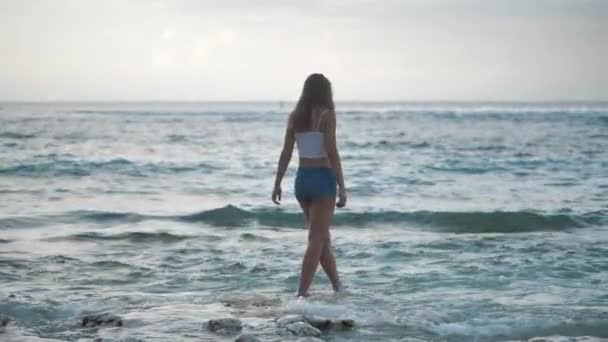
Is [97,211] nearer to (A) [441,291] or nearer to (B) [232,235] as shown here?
(B) [232,235]

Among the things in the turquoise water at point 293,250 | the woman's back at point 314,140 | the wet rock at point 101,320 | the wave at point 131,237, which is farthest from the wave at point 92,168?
the wet rock at point 101,320

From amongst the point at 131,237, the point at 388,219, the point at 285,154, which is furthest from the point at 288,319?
the point at 388,219

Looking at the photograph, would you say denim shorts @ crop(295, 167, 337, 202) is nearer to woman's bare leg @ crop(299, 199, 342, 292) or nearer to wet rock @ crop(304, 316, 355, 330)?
woman's bare leg @ crop(299, 199, 342, 292)

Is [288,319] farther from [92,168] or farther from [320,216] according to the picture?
[92,168]

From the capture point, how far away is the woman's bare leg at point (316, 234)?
21.6ft

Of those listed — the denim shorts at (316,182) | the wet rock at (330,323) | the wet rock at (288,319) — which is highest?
the denim shorts at (316,182)

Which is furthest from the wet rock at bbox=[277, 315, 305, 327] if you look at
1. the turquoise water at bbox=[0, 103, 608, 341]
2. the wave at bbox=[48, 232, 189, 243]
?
the wave at bbox=[48, 232, 189, 243]

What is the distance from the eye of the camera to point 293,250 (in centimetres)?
933

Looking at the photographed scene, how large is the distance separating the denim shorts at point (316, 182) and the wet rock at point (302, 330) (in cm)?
132

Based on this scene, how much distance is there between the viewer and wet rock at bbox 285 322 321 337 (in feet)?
17.9

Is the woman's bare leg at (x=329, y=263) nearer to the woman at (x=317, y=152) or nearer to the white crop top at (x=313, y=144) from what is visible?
the woman at (x=317, y=152)

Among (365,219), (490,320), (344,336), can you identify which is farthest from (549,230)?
(344,336)

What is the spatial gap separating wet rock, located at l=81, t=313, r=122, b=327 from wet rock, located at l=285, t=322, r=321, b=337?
1.26 meters

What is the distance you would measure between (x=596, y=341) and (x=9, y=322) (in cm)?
422
